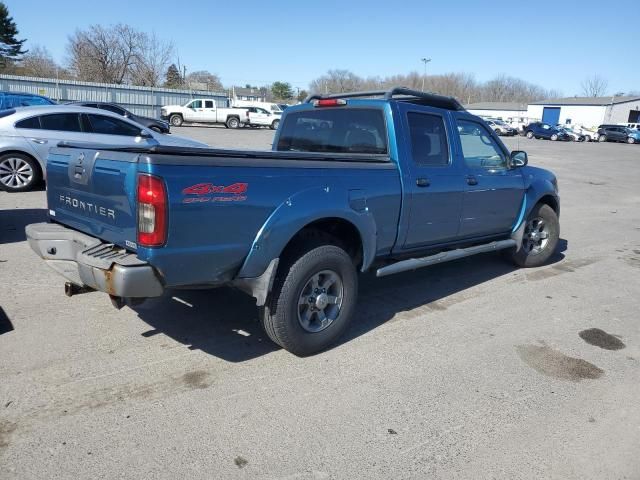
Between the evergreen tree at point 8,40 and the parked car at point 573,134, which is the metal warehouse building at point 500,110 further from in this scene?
the evergreen tree at point 8,40

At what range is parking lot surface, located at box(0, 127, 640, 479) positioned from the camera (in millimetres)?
2738

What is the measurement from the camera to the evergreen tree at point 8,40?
185ft

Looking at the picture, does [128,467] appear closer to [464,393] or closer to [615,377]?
[464,393]

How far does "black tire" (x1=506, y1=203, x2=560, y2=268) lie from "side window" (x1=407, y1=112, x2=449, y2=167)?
201 cm

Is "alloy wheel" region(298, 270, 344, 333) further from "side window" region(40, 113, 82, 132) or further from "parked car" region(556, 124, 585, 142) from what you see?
"parked car" region(556, 124, 585, 142)

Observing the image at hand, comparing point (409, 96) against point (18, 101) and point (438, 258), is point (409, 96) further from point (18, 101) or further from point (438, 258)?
point (18, 101)

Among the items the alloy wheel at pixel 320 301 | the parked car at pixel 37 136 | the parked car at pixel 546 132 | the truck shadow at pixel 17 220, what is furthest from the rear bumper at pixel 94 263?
the parked car at pixel 546 132

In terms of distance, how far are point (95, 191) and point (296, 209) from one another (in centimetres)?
134

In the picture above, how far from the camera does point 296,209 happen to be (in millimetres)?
3537

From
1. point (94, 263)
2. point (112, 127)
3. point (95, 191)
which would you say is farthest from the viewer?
point (112, 127)

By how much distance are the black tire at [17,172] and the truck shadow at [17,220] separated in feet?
4.81

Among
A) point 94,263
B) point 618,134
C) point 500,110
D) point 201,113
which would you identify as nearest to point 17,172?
point 94,263

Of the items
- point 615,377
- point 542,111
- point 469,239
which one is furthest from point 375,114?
point 542,111

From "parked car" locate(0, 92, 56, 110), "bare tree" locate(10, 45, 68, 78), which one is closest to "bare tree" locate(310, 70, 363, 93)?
"bare tree" locate(10, 45, 68, 78)
